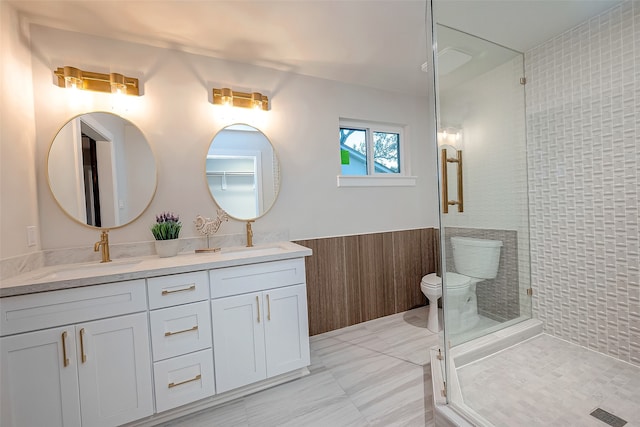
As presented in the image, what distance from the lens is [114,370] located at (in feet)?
4.34

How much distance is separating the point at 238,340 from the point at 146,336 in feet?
1.61

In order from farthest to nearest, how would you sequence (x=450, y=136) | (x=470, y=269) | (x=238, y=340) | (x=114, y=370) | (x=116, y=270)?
(x=470, y=269) < (x=450, y=136) < (x=238, y=340) < (x=116, y=270) < (x=114, y=370)

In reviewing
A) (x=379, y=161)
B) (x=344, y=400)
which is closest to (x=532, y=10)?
(x=379, y=161)

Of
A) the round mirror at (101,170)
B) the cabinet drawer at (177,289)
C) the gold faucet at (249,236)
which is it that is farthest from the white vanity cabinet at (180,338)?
the round mirror at (101,170)

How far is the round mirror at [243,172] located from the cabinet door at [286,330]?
716 mm

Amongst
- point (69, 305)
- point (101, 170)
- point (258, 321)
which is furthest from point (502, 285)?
point (101, 170)

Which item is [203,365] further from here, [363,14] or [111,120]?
[363,14]

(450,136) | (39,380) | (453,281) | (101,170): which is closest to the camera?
(39,380)

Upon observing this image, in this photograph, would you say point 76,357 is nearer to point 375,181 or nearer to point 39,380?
point 39,380

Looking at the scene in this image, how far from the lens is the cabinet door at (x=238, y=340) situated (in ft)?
5.07

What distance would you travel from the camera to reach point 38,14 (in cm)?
150

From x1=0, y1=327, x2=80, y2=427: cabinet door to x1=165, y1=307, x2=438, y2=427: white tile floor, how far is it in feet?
1.78

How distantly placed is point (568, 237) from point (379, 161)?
5.40 feet

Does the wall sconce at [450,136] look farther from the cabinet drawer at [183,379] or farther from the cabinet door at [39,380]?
the cabinet door at [39,380]
